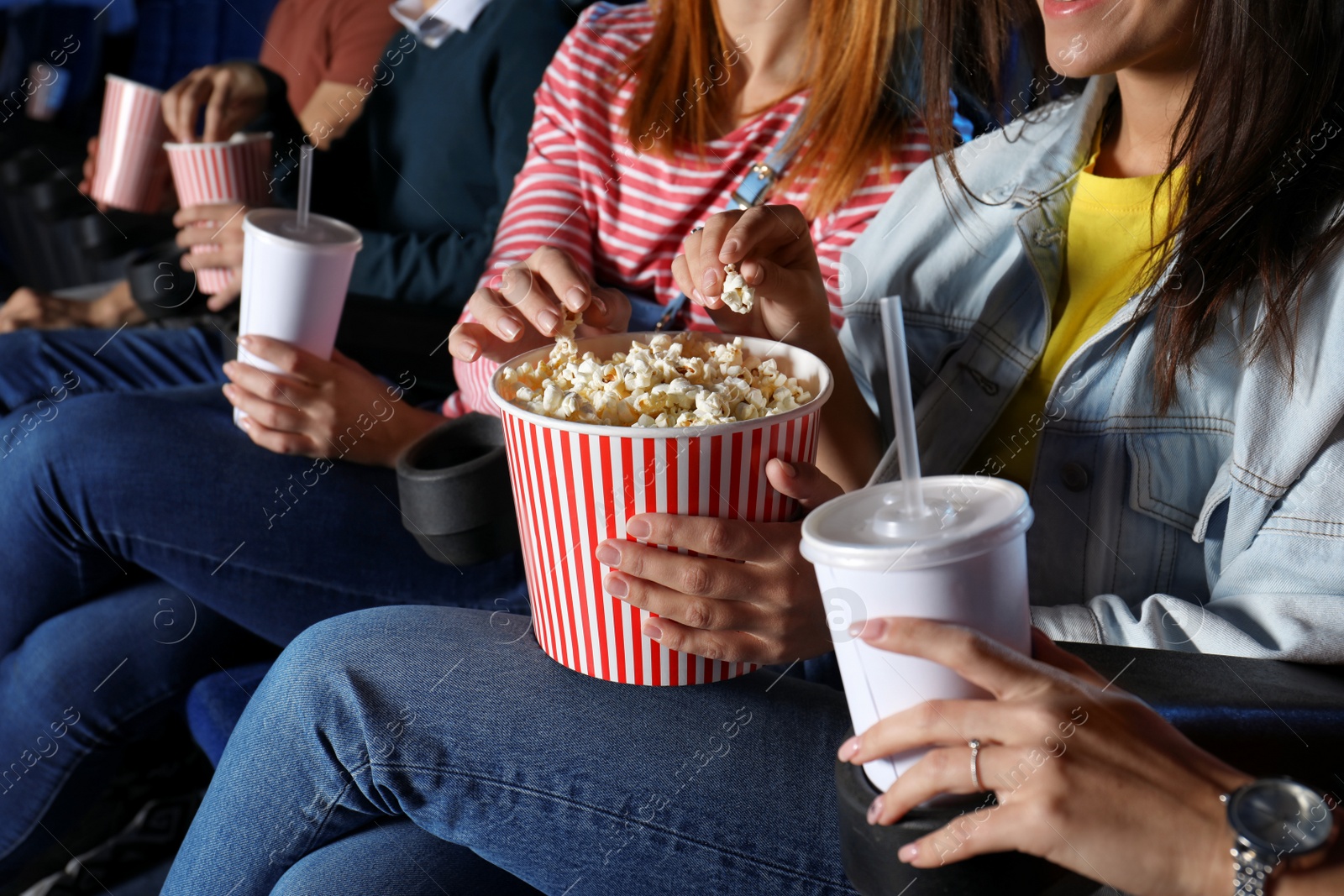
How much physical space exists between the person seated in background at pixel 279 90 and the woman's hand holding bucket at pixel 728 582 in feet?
3.93

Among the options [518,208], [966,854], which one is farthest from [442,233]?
[966,854]

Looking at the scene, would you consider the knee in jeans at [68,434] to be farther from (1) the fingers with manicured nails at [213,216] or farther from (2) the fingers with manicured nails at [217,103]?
(2) the fingers with manicured nails at [217,103]

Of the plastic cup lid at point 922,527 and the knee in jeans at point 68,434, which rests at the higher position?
the plastic cup lid at point 922,527

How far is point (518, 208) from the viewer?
1.56 m

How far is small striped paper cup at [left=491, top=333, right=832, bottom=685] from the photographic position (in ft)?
2.52

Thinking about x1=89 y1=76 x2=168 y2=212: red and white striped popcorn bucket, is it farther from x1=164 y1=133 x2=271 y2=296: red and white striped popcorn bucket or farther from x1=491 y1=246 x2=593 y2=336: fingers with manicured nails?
x1=491 y1=246 x2=593 y2=336: fingers with manicured nails

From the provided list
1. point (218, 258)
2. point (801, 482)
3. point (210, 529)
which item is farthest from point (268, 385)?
point (801, 482)

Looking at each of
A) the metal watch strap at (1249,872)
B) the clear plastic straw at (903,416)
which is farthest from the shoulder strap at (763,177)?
the metal watch strap at (1249,872)

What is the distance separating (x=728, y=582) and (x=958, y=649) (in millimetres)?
242

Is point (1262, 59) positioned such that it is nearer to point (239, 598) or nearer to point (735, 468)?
point (735, 468)

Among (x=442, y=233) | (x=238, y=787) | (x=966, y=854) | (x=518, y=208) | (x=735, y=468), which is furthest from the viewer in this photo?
(x=442, y=233)

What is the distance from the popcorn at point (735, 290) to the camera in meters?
0.94

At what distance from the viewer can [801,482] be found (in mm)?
816

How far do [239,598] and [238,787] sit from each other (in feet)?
1.27
